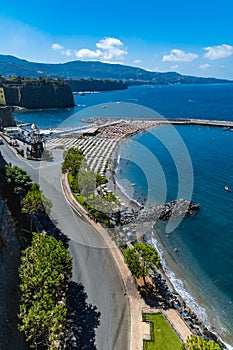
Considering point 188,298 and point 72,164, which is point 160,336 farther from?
point 72,164

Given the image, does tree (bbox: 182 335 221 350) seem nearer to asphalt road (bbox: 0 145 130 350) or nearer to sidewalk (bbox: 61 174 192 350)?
sidewalk (bbox: 61 174 192 350)

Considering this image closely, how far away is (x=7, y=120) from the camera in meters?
85.7

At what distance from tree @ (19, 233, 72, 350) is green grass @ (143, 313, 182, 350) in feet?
24.6

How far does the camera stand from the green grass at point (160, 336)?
21.4 meters

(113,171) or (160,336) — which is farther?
(113,171)

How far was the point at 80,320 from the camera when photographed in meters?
23.4

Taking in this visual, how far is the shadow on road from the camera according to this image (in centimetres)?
2142

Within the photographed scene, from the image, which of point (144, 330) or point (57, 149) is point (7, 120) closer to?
point (57, 149)

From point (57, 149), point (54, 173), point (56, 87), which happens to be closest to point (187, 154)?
point (57, 149)

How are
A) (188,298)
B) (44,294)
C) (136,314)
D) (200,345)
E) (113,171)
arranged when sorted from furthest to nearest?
(113,171) < (188,298) < (136,314) < (44,294) < (200,345)

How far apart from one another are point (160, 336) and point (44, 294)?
10504 millimetres

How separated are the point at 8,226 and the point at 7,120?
6784 cm

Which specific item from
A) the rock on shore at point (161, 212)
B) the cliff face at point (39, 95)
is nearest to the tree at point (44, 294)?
the rock on shore at point (161, 212)

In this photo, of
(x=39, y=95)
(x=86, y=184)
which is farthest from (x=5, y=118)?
(x=39, y=95)
